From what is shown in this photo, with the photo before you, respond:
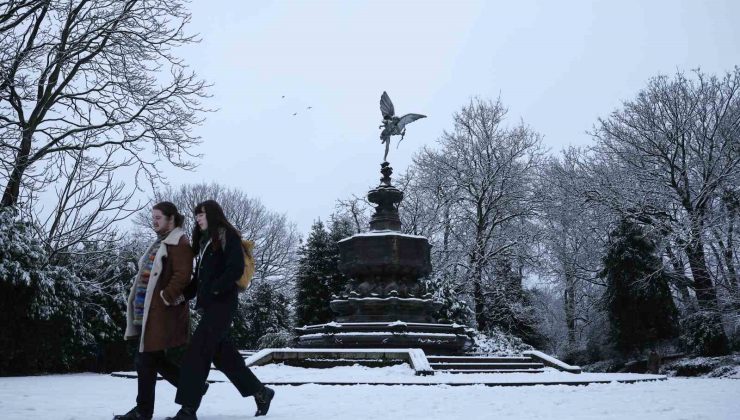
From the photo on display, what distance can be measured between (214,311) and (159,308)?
0.40m

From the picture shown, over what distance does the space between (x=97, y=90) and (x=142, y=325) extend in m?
12.6

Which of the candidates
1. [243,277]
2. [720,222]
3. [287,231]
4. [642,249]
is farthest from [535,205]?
[243,277]

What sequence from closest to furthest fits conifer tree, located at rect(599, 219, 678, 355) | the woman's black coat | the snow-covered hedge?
the woman's black coat
the snow-covered hedge
conifer tree, located at rect(599, 219, 678, 355)

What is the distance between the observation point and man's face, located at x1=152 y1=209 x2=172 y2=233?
4887mm

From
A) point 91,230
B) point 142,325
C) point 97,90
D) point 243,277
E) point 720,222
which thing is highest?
point 97,90

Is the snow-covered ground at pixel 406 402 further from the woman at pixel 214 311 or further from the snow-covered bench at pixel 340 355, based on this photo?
the snow-covered bench at pixel 340 355

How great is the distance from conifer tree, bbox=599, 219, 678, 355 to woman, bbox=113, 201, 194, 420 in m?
18.1

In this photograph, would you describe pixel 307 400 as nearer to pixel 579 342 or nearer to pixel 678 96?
pixel 678 96

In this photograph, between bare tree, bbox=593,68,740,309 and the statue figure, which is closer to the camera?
the statue figure

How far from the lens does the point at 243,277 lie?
16.1 feet

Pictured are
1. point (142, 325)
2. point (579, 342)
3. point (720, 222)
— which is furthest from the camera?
point (579, 342)

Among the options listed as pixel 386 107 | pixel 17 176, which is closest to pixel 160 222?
pixel 17 176

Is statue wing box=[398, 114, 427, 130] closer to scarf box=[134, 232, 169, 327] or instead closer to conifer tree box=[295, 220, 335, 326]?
conifer tree box=[295, 220, 335, 326]

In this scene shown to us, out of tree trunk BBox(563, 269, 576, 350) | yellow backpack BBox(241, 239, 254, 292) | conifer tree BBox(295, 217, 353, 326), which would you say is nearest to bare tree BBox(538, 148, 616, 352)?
tree trunk BBox(563, 269, 576, 350)
